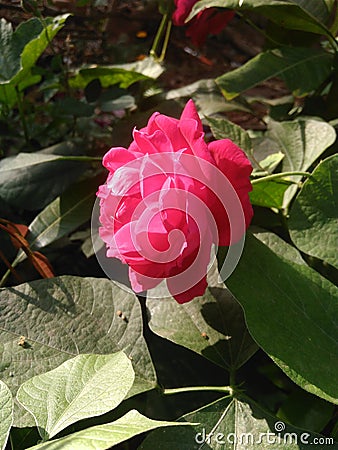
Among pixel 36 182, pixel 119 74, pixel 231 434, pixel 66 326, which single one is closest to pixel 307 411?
pixel 231 434

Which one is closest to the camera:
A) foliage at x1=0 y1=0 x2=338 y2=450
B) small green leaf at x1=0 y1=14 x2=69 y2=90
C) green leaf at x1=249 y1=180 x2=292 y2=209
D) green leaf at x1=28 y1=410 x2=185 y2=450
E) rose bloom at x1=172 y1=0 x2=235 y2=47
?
green leaf at x1=28 y1=410 x2=185 y2=450

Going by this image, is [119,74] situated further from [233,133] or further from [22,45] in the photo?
[233,133]

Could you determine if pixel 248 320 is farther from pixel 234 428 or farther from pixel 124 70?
pixel 124 70

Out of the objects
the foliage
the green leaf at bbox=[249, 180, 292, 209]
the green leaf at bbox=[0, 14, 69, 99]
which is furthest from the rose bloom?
the green leaf at bbox=[249, 180, 292, 209]

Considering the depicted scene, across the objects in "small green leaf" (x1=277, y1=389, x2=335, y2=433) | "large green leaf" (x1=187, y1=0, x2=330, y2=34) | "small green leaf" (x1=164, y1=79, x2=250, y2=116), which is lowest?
"small green leaf" (x1=277, y1=389, x2=335, y2=433)

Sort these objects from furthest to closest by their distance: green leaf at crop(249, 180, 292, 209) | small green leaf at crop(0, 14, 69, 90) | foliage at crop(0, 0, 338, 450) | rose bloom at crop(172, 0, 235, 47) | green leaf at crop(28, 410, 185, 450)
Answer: rose bloom at crop(172, 0, 235, 47)
small green leaf at crop(0, 14, 69, 90)
green leaf at crop(249, 180, 292, 209)
foliage at crop(0, 0, 338, 450)
green leaf at crop(28, 410, 185, 450)

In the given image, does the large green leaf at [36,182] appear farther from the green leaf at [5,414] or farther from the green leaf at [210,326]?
the green leaf at [5,414]

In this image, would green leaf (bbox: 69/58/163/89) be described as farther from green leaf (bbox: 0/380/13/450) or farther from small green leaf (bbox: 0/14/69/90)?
green leaf (bbox: 0/380/13/450)

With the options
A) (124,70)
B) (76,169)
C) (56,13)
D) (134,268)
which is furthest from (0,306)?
(56,13)
